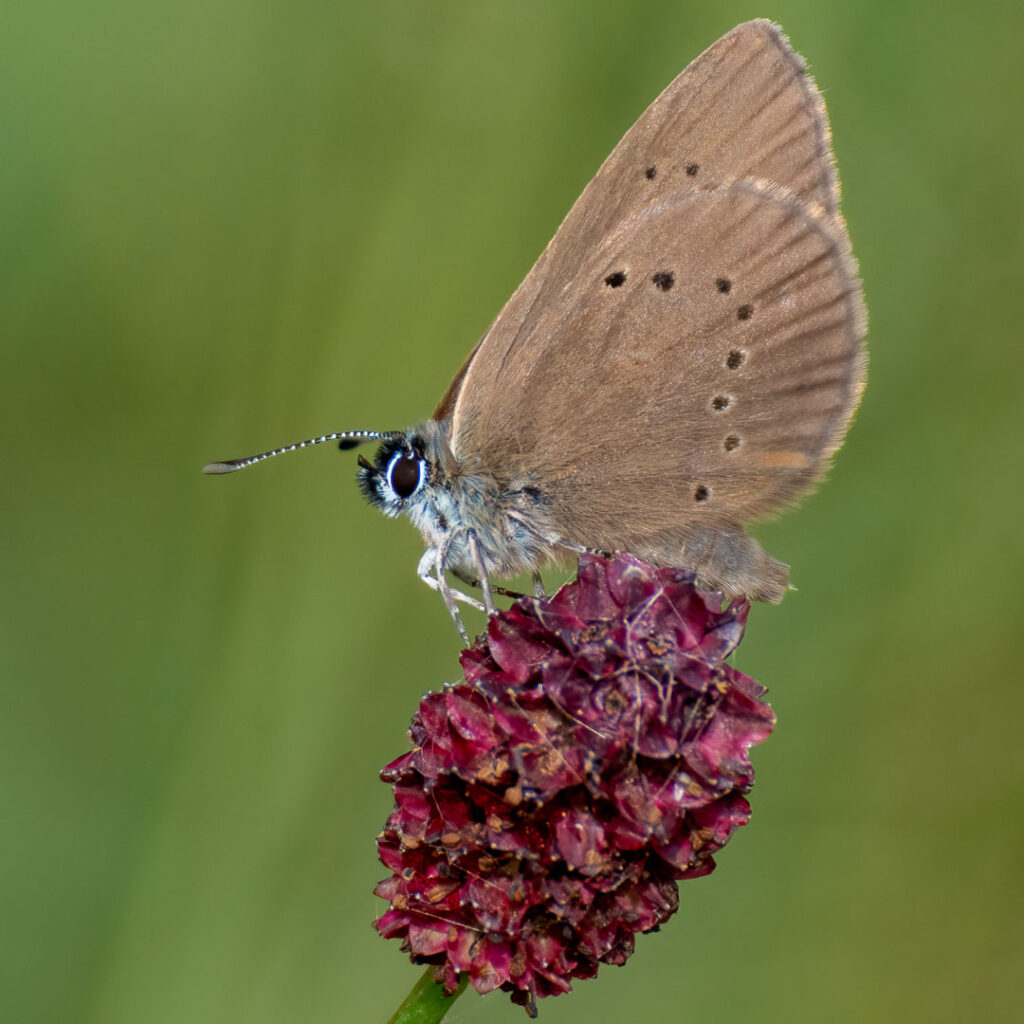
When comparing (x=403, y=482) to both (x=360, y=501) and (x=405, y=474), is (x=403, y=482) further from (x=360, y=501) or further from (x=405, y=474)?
(x=360, y=501)

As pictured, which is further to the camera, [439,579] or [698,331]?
[439,579]

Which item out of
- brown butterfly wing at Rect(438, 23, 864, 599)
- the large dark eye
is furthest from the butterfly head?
brown butterfly wing at Rect(438, 23, 864, 599)

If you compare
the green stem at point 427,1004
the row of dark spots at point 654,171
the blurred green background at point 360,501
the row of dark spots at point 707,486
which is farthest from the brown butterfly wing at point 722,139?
the green stem at point 427,1004

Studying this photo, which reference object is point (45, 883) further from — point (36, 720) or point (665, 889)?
point (665, 889)

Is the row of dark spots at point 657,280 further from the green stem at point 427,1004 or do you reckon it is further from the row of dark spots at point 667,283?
the green stem at point 427,1004

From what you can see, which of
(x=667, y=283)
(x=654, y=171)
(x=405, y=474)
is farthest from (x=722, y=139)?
(x=405, y=474)

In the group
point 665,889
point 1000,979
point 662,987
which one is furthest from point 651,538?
point 1000,979
